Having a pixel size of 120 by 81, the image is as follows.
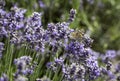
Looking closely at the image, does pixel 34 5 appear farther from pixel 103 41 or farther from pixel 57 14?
pixel 103 41

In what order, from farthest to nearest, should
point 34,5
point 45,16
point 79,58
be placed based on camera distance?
point 45,16, point 34,5, point 79,58

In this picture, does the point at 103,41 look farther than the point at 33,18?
Yes

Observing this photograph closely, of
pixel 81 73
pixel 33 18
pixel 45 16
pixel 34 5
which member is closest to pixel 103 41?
pixel 45 16

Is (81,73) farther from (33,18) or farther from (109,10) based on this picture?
(109,10)

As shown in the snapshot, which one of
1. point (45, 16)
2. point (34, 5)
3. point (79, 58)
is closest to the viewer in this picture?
point (79, 58)

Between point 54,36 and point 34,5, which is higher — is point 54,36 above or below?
below

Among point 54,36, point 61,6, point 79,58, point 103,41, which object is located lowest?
point 79,58
